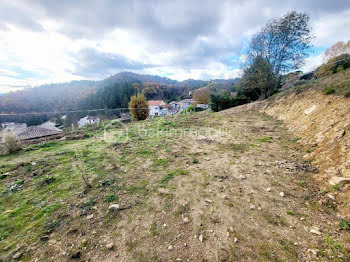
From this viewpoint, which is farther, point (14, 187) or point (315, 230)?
point (14, 187)

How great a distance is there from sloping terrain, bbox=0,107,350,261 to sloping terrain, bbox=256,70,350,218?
20cm

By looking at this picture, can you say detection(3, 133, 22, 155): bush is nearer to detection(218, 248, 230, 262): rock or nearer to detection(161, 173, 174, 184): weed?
detection(161, 173, 174, 184): weed

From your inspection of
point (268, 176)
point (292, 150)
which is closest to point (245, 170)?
point (268, 176)

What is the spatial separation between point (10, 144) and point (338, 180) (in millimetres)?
10396

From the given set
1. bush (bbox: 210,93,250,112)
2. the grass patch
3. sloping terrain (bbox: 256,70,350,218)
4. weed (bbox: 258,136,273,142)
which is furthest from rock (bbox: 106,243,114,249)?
bush (bbox: 210,93,250,112)

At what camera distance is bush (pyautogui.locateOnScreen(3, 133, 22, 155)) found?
5774 millimetres

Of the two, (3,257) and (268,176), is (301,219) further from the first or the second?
(3,257)

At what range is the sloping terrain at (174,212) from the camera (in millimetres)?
1626

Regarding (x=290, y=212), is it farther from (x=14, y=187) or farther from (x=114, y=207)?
(x=14, y=187)

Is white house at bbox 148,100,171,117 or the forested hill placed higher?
the forested hill

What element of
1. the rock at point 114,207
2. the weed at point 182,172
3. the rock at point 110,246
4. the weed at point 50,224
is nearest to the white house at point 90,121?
the weed at point 50,224

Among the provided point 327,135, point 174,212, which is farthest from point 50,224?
point 327,135

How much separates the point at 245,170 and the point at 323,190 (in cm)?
124

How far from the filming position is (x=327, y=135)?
11.4ft
